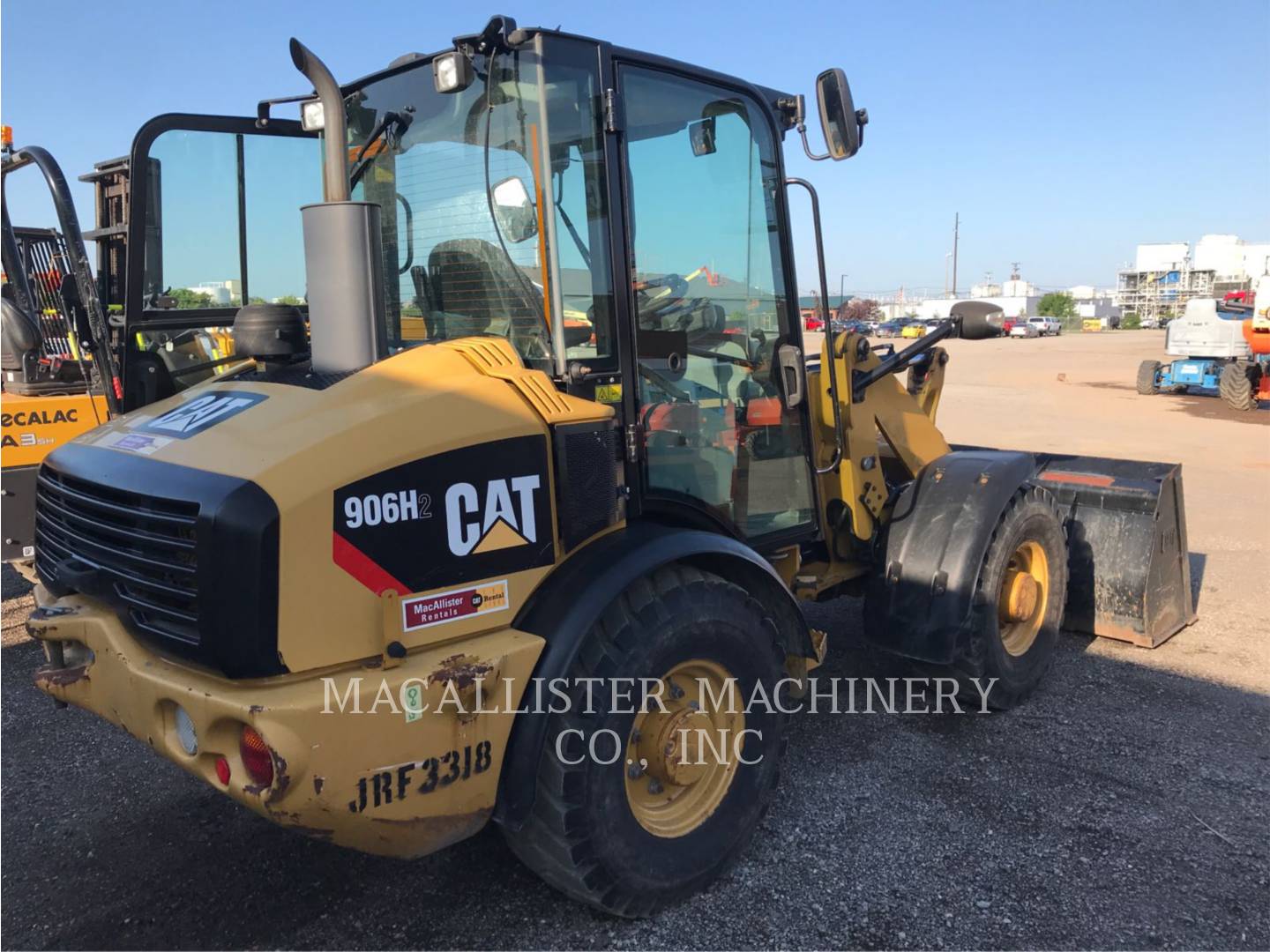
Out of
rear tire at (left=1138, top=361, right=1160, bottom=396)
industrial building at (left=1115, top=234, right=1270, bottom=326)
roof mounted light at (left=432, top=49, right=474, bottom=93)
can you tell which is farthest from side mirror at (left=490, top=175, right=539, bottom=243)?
industrial building at (left=1115, top=234, right=1270, bottom=326)

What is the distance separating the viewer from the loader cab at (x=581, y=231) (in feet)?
8.78

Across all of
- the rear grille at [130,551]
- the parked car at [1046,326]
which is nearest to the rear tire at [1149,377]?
the rear grille at [130,551]

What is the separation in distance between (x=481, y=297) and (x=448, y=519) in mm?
866

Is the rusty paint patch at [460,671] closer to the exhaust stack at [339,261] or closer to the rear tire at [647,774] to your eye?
the rear tire at [647,774]

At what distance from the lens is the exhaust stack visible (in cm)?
249

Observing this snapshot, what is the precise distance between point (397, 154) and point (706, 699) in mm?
2032

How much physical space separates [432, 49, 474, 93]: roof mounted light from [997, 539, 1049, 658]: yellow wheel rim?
299 cm

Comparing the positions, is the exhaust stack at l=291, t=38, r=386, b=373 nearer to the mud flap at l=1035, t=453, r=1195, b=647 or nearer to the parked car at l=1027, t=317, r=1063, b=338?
the mud flap at l=1035, t=453, r=1195, b=647

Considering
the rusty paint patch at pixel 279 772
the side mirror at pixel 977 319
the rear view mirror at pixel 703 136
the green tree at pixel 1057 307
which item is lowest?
the rusty paint patch at pixel 279 772

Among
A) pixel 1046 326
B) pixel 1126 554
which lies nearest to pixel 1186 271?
pixel 1046 326

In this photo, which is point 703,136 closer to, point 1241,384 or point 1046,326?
point 1241,384

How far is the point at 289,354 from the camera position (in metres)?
2.87

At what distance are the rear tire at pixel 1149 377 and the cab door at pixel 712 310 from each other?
17.8 m

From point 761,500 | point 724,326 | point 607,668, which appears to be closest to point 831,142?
point 724,326
